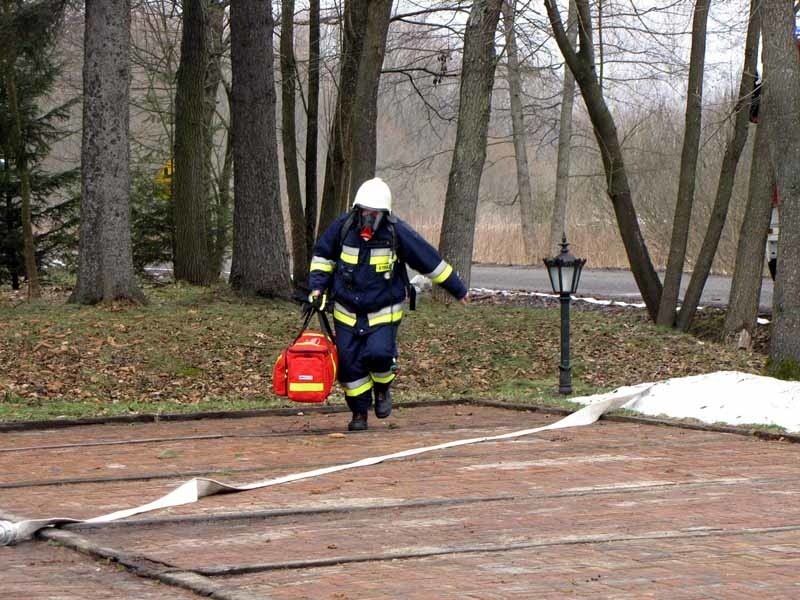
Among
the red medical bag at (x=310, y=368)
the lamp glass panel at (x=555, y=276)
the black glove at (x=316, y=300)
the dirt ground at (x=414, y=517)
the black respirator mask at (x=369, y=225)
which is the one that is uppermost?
the black respirator mask at (x=369, y=225)

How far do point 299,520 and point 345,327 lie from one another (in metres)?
3.43

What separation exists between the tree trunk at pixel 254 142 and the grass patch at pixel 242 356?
67cm

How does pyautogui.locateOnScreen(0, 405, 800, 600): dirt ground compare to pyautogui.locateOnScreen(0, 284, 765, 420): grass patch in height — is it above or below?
below

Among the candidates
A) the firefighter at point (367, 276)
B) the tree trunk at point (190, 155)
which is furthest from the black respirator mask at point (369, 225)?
the tree trunk at point (190, 155)

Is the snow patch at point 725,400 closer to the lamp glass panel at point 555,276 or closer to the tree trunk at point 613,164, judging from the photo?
the lamp glass panel at point 555,276

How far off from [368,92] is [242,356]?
19.3ft

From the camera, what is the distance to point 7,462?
331 inches

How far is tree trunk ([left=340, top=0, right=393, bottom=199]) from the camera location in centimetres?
1859

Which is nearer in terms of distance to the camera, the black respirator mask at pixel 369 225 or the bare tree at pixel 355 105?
the black respirator mask at pixel 369 225

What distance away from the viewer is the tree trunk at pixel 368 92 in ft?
61.0

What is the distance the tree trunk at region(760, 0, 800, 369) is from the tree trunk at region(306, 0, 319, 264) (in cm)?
1244

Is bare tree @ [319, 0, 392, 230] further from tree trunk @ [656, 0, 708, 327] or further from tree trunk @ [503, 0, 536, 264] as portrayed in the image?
tree trunk @ [503, 0, 536, 264]

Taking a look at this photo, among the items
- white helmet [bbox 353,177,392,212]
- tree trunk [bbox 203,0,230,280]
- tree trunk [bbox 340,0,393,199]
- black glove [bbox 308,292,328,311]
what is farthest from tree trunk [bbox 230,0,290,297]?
white helmet [bbox 353,177,392,212]

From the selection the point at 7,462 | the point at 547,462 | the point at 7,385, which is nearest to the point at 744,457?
the point at 547,462
